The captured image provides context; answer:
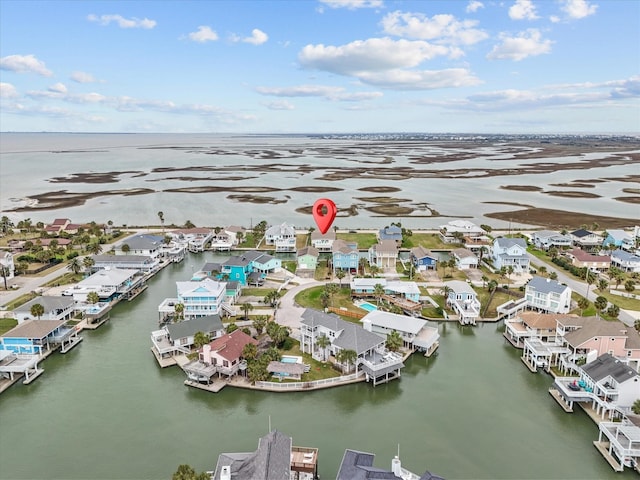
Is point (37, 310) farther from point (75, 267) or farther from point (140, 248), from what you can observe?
point (140, 248)

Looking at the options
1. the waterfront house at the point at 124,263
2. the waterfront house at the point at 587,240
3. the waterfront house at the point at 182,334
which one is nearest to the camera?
the waterfront house at the point at 182,334

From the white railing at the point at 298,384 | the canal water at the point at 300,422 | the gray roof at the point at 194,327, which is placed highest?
the gray roof at the point at 194,327

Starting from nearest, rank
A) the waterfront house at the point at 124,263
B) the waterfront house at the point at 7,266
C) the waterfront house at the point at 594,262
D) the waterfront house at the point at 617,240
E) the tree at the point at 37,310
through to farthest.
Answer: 1. the tree at the point at 37,310
2. the waterfront house at the point at 7,266
3. the waterfront house at the point at 124,263
4. the waterfront house at the point at 594,262
5. the waterfront house at the point at 617,240

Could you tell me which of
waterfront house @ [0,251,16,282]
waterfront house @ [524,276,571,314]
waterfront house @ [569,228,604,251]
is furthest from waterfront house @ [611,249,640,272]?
waterfront house @ [0,251,16,282]

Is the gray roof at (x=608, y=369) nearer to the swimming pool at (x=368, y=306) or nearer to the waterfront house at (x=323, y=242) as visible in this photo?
the swimming pool at (x=368, y=306)

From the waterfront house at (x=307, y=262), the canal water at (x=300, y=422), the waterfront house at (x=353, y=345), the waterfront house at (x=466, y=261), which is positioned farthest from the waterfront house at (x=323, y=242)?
the canal water at (x=300, y=422)

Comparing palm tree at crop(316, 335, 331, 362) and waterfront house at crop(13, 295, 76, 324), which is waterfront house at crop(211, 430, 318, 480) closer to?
palm tree at crop(316, 335, 331, 362)

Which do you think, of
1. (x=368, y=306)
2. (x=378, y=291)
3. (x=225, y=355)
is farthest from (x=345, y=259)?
(x=225, y=355)
